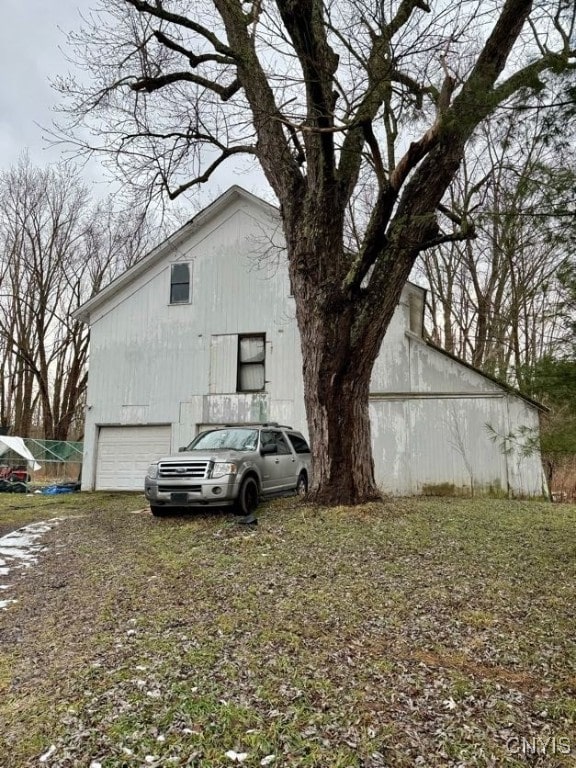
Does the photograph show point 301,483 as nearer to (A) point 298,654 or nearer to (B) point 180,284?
(B) point 180,284

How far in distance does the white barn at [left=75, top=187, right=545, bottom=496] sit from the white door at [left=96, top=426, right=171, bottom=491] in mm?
32

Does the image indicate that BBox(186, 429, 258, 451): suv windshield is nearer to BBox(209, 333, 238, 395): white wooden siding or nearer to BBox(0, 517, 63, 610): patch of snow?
BBox(0, 517, 63, 610): patch of snow

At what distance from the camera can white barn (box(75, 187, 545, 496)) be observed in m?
13.7

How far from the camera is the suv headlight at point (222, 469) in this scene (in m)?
8.48

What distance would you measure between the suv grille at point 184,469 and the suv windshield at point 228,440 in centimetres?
115

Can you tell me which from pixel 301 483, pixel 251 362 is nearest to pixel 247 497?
pixel 301 483

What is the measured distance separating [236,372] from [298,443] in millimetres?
4160

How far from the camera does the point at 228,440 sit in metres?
10.3

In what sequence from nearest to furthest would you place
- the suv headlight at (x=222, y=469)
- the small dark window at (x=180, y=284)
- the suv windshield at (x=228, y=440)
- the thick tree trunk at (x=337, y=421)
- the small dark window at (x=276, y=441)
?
the thick tree trunk at (x=337, y=421) < the suv headlight at (x=222, y=469) < the suv windshield at (x=228, y=440) < the small dark window at (x=276, y=441) < the small dark window at (x=180, y=284)

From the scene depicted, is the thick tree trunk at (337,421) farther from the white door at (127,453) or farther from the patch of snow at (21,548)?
the white door at (127,453)

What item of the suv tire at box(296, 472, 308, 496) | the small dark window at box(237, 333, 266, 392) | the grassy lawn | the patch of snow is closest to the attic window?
the small dark window at box(237, 333, 266, 392)

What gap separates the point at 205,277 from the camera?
16.1 metres

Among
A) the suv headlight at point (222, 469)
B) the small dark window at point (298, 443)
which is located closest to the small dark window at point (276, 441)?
the small dark window at point (298, 443)

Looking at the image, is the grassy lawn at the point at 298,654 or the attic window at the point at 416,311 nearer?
the grassy lawn at the point at 298,654
